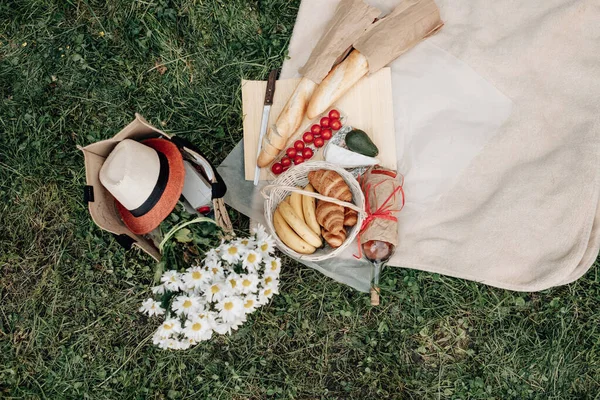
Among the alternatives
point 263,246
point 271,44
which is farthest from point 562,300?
point 271,44

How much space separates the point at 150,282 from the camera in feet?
8.29

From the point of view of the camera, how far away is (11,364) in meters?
2.55

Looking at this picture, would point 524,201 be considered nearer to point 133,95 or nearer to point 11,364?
point 133,95

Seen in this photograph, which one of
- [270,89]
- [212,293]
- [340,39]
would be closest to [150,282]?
[212,293]

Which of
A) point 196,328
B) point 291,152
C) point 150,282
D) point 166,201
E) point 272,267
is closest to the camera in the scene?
point 196,328

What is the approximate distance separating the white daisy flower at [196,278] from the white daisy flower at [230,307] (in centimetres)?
10

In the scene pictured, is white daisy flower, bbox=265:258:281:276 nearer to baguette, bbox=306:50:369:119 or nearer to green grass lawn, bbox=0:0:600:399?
green grass lawn, bbox=0:0:600:399

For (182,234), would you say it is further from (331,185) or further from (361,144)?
(361,144)

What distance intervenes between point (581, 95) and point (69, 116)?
261 centimetres

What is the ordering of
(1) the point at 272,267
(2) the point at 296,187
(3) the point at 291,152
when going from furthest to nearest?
(3) the point at 291,152 → (2) the point at 296,187 → (1) the point at 272,267

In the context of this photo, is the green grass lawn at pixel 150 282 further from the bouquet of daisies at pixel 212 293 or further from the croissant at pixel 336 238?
the bouquet of daisies at pixel 212 293

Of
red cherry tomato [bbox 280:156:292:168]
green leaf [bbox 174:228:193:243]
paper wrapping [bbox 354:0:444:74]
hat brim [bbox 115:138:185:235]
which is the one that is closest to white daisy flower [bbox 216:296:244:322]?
green leaf [bbox 174:228:193:243]

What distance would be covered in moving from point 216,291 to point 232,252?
15 centimetres

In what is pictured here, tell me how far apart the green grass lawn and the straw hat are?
577 mm
